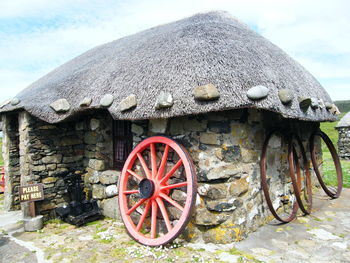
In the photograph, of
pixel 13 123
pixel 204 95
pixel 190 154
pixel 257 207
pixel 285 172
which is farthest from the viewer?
pixel 13 123

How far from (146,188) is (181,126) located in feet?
3.08

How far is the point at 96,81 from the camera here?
4.83 m

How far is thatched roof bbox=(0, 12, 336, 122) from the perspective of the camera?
3.40m

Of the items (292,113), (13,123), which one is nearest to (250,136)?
(292,113)

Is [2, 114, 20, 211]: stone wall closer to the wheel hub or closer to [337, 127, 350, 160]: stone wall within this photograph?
the wheel hub

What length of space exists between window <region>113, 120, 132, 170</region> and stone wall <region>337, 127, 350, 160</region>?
13.7 meters

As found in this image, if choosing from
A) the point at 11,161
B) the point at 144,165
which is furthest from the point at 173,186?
the point at 11,161

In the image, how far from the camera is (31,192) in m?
4.52

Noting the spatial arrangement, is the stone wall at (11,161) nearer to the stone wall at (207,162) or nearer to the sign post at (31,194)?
the stone wall at (207,162)

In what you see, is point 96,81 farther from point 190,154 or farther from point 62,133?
point 190,154

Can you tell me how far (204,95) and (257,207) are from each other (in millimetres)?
1809

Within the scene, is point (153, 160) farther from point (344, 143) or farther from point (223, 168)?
point (344, 143)

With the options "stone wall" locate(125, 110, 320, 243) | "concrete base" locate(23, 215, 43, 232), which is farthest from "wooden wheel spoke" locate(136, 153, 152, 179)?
"concrete base" locate(23, 215, 43, 232)

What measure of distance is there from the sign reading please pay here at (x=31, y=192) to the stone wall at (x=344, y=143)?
14.9 metres
